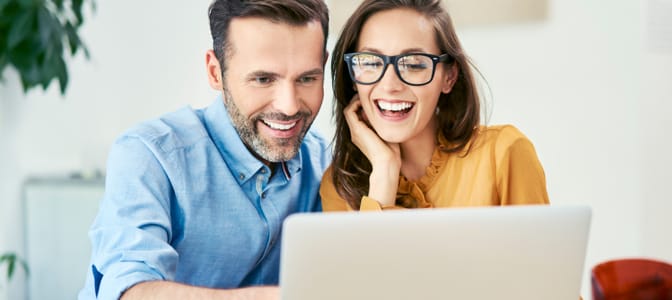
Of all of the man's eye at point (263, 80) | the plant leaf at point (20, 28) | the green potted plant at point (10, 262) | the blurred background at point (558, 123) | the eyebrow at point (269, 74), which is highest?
the plant leaf at point (20, 28)

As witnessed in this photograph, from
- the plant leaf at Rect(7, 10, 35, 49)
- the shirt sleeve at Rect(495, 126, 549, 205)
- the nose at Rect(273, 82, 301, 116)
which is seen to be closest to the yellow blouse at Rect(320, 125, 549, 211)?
the shirt sleeve at Rect(495, 126, 549, 205)

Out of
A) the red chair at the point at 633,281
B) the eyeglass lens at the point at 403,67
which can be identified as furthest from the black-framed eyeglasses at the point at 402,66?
the red chair at the point at 633,281

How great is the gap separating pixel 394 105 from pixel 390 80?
7 centimetres

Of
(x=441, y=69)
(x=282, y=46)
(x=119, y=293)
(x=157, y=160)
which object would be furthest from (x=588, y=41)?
(x=119, y=293)

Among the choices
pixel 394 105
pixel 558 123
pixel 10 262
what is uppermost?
pixel 394 105

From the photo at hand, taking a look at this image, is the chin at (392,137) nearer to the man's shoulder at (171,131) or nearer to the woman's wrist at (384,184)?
the woman's wrist at (384,184)

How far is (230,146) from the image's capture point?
5.56 feet

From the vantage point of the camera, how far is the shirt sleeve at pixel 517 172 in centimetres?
157

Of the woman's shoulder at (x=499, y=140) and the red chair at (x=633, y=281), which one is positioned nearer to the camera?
the red chair at (x=633, y=281)

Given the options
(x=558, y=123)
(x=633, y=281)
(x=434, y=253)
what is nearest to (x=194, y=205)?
(x=434, y=253)

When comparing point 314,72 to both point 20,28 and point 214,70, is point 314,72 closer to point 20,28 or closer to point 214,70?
point 214,70

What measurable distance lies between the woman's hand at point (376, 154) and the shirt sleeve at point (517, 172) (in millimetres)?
238

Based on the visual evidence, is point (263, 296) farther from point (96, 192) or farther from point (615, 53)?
point (615, 53)

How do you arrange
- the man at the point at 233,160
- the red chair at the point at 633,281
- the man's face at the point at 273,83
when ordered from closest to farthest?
the red chair at the point at 633,281 < the man at the point at 233,160 < the man's face at the point at 273,83
